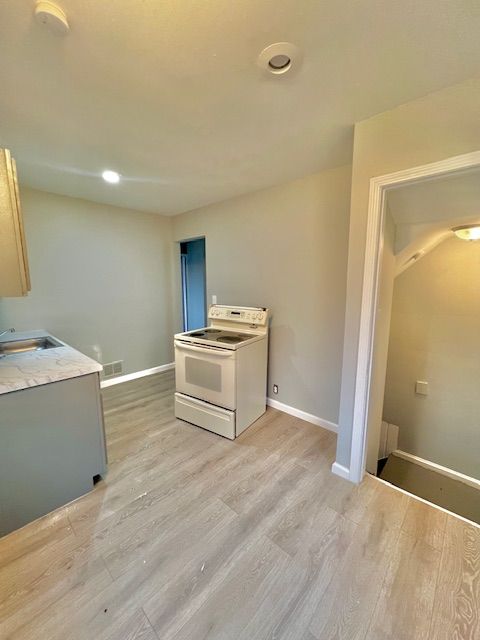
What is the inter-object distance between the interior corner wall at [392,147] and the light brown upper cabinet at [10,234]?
6.56ft

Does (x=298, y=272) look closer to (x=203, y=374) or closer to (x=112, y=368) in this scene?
(x=203, y=374)

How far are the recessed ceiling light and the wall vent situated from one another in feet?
7.24

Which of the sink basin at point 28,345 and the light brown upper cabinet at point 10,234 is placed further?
the sink basin at point 28,345

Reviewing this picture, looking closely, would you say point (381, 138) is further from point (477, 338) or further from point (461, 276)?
point (477, 338)

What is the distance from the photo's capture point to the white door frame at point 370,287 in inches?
54.7

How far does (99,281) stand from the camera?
3234mm

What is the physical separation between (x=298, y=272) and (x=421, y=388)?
1.95 meters

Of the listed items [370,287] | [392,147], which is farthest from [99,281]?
[392,147]

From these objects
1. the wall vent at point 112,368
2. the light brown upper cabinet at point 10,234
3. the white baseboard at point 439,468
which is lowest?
the white baseboard at point 439,468

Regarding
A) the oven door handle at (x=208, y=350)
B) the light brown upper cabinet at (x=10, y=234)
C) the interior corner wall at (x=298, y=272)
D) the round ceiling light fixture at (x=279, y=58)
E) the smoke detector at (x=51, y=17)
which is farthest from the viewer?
the interior corner wall at (x=298, y=272)

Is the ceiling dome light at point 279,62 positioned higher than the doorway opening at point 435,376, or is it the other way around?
the ceiling dome light at point 279,62

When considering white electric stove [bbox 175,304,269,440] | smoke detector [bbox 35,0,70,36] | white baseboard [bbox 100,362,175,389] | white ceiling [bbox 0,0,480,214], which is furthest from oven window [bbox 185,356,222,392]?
smoke detector [bbox 35,0,70,36]

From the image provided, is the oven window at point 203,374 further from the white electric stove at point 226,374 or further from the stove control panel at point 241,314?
the stove control panel at point 241,314

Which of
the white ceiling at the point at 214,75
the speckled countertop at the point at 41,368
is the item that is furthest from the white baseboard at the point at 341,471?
the white ceiling at the point at 214,75
